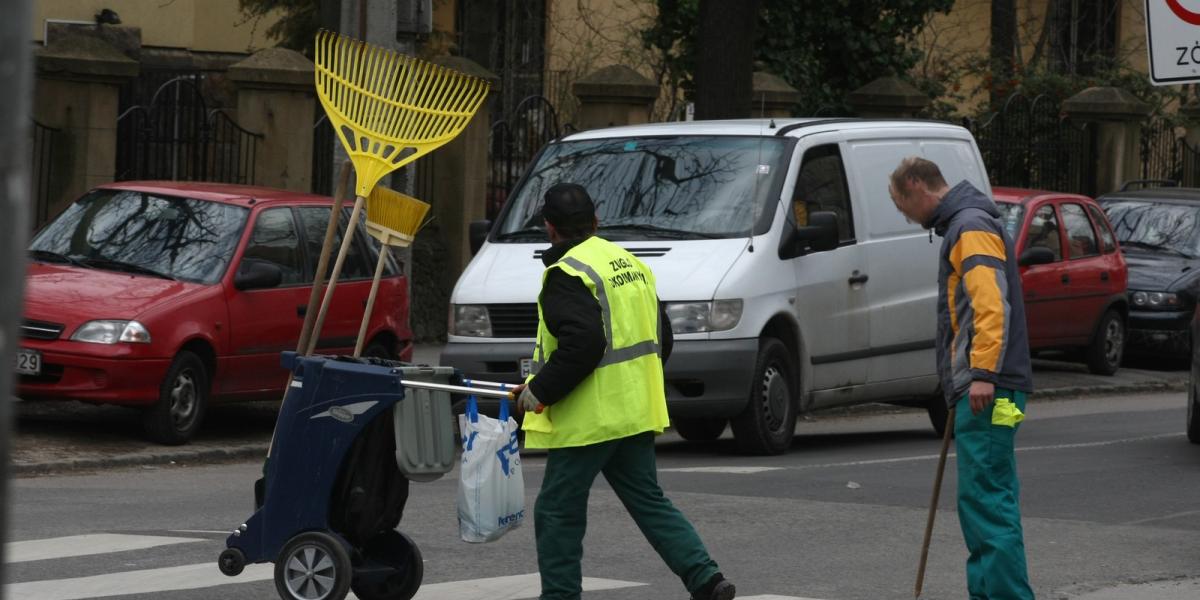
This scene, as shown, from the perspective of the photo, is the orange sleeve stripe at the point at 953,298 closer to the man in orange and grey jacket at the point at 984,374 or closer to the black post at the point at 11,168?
the man in orange and grey jacket at the point at 984,374

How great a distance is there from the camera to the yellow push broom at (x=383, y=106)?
7.11 m

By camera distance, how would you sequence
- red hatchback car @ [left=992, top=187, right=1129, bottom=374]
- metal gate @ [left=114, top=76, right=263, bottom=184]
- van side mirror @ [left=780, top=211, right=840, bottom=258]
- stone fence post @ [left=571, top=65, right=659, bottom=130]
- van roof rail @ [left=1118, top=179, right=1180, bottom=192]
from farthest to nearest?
van roof rail @ [left=1118, top=179, right=1180, bottom=192] < stone fence post @ [left=571, top=65, right=659, bottom=130] < red hatchback car @ [left=992, top=187, right=1129, bottom=374] < metal gate @ [left=114, top=76, right=263, bottom=184] < van side mirror @ [left=780, top=211, right=840, bottom=258]

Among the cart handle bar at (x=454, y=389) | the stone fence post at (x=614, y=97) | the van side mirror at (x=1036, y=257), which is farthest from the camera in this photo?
the stone fence post at (x=614, y=97)

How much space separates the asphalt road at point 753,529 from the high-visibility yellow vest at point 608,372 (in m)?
0.99

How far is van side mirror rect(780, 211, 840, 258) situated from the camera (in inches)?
474

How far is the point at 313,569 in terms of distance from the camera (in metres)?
6.76

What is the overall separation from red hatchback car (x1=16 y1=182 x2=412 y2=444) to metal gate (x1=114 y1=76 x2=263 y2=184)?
3809 millimetres

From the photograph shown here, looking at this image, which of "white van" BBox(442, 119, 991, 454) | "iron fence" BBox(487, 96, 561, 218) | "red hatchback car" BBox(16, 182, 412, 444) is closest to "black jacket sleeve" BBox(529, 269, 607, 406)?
"white van" BBox(442, 119, 991, 454)

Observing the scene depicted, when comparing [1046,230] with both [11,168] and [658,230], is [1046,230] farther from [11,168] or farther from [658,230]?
[11,168]

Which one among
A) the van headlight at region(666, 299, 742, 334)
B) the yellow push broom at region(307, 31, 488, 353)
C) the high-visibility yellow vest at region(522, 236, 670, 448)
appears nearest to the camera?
the high-visibility yellow vest at region(522, 236, 670, 448)

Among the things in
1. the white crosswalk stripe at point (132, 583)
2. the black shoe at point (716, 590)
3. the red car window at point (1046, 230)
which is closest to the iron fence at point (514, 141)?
the red car window at point (1046, 230)

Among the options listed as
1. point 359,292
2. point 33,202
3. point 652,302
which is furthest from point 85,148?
point 652,302

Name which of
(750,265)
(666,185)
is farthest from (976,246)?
(666,185)

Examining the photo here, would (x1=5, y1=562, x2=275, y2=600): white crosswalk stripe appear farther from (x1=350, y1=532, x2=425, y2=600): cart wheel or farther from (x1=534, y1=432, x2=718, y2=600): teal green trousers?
(x1=534, y1=432, x2=718, y2=600): teal green trousers
